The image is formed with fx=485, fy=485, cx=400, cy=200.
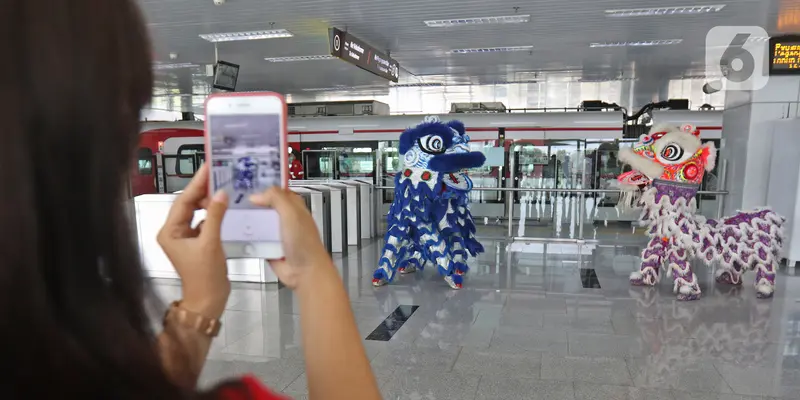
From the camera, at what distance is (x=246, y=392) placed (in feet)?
1.80

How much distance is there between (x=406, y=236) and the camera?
536 centimetres

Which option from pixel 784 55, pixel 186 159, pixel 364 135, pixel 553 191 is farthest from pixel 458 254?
pixel 186 159

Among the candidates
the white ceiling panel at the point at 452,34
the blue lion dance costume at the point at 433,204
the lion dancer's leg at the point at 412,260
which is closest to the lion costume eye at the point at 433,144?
the blue lion dance costume at the point at 433,204

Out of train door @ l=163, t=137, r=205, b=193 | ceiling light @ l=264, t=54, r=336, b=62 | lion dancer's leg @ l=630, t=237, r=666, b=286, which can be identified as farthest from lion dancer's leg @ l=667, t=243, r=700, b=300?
train door @ l=163, t=137, r=205, b=193

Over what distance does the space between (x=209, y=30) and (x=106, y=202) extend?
7.81 metres

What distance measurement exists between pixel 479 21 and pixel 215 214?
685 centimetres

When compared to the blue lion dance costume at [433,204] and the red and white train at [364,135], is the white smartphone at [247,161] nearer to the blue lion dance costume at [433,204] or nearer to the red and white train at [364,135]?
the blue lion dance costume at [433,204]

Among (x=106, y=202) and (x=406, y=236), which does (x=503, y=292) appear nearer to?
(x=406, y=236)

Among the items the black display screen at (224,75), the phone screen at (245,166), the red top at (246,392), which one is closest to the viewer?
the red top at (246,392)

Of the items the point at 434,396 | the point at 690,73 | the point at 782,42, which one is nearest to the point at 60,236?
the point at 434,396

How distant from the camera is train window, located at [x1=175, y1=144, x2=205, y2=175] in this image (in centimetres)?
1172

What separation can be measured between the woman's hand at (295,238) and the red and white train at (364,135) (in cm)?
957

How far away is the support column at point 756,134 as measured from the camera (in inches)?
271

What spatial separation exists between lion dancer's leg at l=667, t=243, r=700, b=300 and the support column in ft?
10.9
